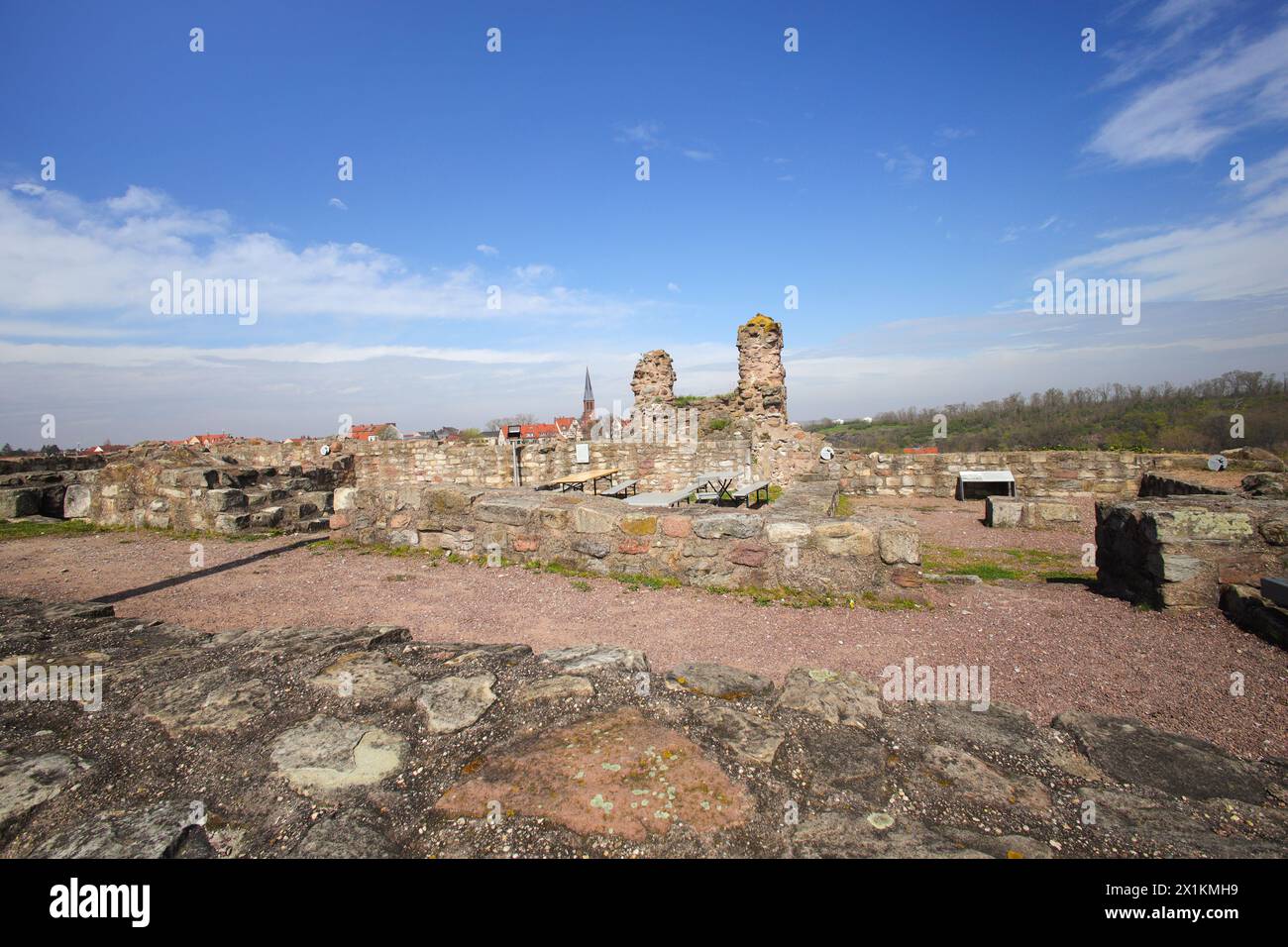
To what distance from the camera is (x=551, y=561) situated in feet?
20.0

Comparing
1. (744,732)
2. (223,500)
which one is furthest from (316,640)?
(223,500)

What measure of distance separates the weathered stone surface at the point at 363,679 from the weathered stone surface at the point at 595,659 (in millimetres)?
693

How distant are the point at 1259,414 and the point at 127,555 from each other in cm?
2855

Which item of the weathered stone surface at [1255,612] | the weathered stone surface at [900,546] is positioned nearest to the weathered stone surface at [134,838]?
the weathered stone surface at [900,546]

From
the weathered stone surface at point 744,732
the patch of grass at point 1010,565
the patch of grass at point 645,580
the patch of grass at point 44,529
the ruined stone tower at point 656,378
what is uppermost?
the ruined stone tower at point 656,378

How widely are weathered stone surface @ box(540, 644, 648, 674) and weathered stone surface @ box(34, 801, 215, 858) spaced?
1.41 m

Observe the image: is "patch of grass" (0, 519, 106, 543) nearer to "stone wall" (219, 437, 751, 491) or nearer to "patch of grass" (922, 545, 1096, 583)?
"stone wall" (219, 437, 751, 491)

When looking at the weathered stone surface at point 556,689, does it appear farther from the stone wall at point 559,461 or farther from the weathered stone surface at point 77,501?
the stone wall at point 559,461

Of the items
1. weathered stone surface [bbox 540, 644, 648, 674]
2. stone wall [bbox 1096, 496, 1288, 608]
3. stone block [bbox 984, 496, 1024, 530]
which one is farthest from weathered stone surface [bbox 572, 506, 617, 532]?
stone block [bbox 984, 496, 1024, 530]

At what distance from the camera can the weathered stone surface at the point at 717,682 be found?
2461 millimetres

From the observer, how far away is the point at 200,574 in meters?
6.74

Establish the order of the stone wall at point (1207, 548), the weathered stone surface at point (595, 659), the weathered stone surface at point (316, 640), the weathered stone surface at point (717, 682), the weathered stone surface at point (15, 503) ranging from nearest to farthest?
the weathered stone surface at point (717, 682)
the weathered stone surface at point (595, 659)
the weathered stone surface at point (316, 640)
the stone wall at point (1207, 548)
the weathered stone surface at point (15, 503)

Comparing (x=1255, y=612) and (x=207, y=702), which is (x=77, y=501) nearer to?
(x=207, y=702)
